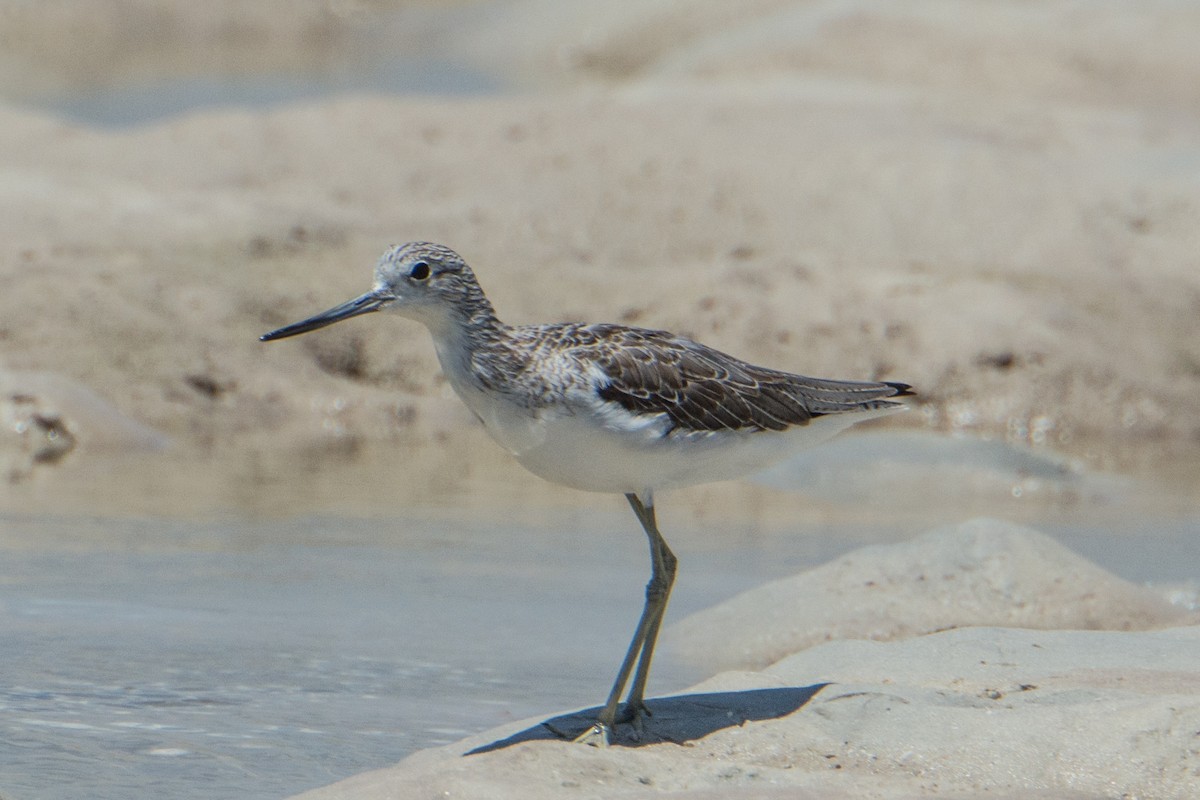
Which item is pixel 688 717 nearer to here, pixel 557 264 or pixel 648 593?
pixel 648 593

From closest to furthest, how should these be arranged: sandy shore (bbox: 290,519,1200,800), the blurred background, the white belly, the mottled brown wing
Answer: sandy shore (bbox: 290,519,1200,800) < the white belly < the mottled brown wing < the blurred background

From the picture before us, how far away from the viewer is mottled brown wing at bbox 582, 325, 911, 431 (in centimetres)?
498

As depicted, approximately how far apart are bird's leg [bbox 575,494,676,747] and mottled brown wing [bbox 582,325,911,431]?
320 millimetres

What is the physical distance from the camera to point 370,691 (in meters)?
5.78

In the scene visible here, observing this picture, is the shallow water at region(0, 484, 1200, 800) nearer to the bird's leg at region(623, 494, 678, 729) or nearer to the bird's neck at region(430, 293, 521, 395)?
the bird's leg at region(623, 494, 678, 729)

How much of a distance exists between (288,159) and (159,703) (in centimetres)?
1108

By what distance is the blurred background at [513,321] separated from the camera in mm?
6113

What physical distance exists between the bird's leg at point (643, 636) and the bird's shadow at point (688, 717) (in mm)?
53

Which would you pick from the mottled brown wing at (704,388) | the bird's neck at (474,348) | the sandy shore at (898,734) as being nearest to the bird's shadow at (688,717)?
the sandy shore at (898,734)

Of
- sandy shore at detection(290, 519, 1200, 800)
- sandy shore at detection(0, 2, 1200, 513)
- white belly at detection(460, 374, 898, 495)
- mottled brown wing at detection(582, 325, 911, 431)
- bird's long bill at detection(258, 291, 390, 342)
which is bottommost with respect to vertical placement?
sandy shore at detection(290, 519, 1200, 800)

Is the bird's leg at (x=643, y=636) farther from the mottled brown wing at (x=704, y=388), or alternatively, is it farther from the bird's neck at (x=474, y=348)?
the bird's neck at (x=474, y=348)

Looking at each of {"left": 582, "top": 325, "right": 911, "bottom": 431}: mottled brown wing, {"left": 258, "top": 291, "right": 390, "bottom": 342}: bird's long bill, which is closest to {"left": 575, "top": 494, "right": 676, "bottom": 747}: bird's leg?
{"left": 582, "top": 325, "right": 911, "bottom": 431}: mottled brown wing

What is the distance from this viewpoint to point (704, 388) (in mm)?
5176

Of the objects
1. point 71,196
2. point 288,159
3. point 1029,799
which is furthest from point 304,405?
point 1029,799
